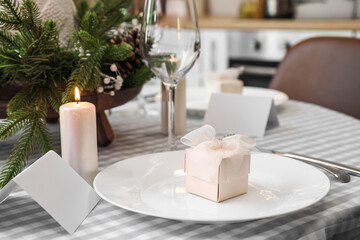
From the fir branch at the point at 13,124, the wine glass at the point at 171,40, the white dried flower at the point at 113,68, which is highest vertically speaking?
the wine glass at the point at 171,40

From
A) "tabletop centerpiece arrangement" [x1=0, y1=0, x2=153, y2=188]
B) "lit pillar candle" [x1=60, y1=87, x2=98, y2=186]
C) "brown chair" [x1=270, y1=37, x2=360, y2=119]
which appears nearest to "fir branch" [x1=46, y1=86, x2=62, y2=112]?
"tabletop centerpiece arrangement" [x1=0, y1=0, x2=153, y2=188]

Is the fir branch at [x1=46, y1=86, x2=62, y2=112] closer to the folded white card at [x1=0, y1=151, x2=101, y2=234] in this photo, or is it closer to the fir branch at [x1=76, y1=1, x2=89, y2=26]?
the folded white card at [x1=0, y1=151, x2=101, y2=234]

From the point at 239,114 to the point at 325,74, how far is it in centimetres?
67

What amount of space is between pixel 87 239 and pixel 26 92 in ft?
1.14

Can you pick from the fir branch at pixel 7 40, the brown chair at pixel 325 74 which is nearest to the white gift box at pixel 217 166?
the fir branch at pixel 7 40

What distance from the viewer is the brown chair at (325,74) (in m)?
1.61

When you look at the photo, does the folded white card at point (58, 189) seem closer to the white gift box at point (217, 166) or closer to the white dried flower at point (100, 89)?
the white gift box at point (217, 166)

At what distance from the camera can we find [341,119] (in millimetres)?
1242

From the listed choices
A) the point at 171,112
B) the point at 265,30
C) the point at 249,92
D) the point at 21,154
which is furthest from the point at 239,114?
the point at 265,30

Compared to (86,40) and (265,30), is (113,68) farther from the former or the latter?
(265,30)

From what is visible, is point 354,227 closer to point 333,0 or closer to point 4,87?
point 4,87

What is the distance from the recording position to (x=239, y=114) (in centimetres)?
110

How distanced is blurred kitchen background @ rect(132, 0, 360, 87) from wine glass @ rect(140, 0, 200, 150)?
6.08 feet

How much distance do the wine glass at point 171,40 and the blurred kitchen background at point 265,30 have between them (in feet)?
6.08
